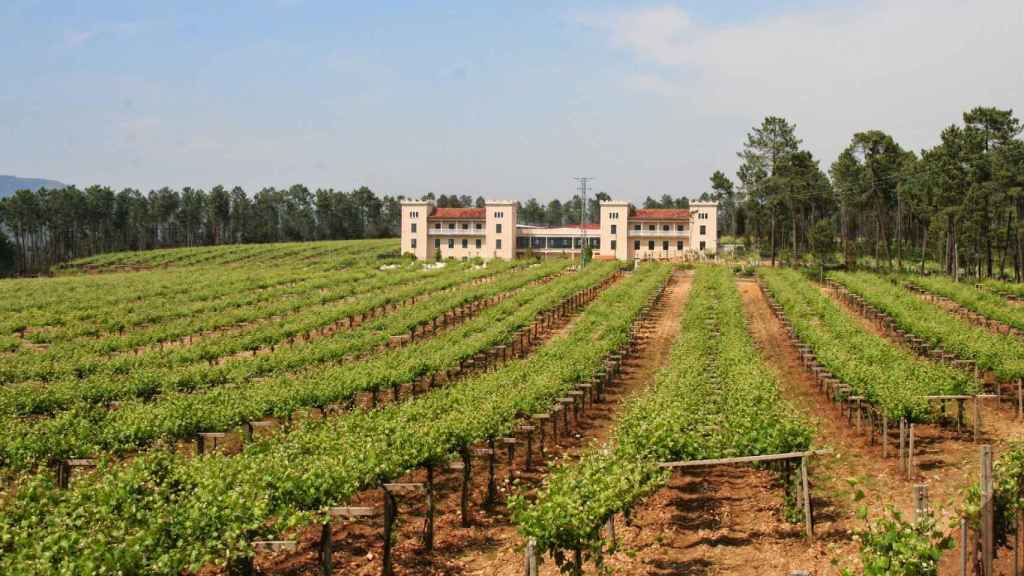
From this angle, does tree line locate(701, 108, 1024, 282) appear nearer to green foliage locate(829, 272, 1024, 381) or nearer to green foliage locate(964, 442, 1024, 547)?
green foliage locate(829, 272, 1024, 381)

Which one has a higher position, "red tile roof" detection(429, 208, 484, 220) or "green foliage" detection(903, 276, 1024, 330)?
"red tile roof" detection(429, 208, 484, 220)

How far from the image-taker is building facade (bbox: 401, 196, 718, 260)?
91.6 meters

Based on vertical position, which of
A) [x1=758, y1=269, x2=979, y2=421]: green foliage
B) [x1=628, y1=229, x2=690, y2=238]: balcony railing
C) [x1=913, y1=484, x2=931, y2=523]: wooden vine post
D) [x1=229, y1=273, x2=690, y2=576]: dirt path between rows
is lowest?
[x1=229, y1=273, x2=690, y2=576]: dirt path between rows

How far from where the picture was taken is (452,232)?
96.6 m

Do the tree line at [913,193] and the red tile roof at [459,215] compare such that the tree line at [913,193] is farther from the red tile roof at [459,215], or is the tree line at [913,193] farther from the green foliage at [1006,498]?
the green foliage at [1006,498]

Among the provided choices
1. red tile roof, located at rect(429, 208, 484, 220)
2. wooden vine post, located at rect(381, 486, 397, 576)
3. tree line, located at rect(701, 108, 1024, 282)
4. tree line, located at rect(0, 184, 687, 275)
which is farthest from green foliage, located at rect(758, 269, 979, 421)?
tree line, located at rect(0, 184, 687, 275)

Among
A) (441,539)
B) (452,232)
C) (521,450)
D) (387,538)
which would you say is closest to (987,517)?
(387,538)

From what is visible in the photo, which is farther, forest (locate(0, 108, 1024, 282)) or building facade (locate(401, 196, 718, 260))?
building facade (locate(401, 196, 718, 260))

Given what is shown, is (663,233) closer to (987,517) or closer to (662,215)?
(662,215)

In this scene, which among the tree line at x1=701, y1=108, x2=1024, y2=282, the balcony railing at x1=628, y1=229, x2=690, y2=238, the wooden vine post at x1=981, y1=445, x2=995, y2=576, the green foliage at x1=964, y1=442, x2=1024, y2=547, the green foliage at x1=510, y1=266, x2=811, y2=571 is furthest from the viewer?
the balcony railing at x1=628, y1=229, x2=690, y2=238

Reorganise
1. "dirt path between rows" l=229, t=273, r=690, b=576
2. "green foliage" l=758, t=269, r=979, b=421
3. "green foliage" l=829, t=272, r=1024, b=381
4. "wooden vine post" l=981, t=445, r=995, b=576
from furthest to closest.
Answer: "green foliage" l=829, t=272, r=1024, b=381 < "green foliage" l=758, t=269, r=979, b=421 < "dirt path between rows" l=229, t=273, r=690, b=576 < "wooden vine post" l=981, t=445, r=995, b=576

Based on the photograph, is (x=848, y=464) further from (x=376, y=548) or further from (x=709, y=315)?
(x=709, y=315)

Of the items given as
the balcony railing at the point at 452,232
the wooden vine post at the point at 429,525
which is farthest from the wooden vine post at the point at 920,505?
the balcony railing at the point at 452,232

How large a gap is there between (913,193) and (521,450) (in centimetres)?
6153
